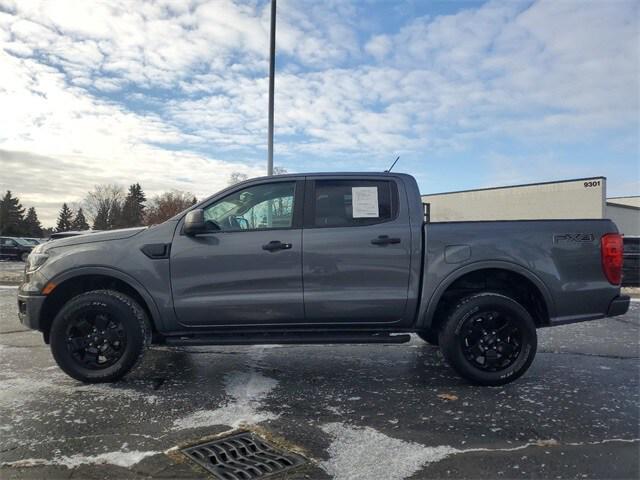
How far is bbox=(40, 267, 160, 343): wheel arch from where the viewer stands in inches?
169

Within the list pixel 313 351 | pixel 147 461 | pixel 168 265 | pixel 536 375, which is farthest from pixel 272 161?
pixel 147 461

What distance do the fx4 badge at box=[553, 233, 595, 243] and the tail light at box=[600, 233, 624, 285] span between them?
0.36 ft

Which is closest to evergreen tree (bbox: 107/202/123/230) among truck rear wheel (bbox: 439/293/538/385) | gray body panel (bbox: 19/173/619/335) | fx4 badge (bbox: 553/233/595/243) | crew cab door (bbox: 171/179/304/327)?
gray body panel (bbox: 19/173/619/335)

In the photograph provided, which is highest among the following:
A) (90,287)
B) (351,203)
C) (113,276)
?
(351,203)

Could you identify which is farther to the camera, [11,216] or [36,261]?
[11,216]

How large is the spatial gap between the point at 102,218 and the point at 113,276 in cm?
7037

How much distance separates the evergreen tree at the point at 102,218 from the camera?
6794 cm

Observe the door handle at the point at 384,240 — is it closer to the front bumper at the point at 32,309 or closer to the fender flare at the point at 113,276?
the fender flare at the point at 113,276

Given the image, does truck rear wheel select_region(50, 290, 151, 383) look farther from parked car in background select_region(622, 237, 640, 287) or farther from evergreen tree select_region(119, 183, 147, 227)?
evergreen tree select_region(119, 183, 147, 227)

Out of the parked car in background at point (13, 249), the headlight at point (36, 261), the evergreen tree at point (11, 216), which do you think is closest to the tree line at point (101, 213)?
the evergreen tree at point (11, 216)

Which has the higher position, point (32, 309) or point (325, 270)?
point (325, 270)

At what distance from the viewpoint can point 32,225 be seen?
232 feet

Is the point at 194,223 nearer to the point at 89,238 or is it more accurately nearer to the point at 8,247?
the point at 89,238

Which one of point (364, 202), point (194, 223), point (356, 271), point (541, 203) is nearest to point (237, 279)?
point (194, 223)
